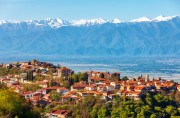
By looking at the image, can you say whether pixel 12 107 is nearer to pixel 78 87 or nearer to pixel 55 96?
pixel 55 96

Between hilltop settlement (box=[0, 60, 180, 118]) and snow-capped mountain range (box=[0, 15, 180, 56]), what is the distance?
9407 centimetres

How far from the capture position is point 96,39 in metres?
139

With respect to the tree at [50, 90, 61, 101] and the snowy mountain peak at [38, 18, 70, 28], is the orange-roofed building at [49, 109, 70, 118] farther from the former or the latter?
the snowy mountain peak at [38, 18, 70, 28]

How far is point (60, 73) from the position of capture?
88.8 feet

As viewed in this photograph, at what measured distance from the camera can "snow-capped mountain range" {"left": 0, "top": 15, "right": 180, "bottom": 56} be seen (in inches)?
4975

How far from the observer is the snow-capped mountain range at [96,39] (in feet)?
415

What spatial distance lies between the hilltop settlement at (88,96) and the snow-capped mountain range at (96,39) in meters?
94.1

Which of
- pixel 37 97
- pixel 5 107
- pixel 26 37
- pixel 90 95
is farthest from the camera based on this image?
pixel 26 37

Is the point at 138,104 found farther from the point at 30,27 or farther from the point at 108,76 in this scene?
the point at 30,27

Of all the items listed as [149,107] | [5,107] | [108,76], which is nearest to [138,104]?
[149,107]

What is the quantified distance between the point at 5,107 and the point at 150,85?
38.5 ft

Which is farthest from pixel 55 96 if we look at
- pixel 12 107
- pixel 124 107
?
pixel 12 107

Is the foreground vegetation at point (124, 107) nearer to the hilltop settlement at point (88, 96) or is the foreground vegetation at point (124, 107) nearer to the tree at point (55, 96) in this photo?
the hilltop settlement at point (88, 96)

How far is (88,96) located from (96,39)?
119835 mm
